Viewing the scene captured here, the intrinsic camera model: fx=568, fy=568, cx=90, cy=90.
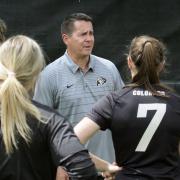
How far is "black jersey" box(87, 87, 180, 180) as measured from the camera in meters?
2.62

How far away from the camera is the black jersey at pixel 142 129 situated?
8.59 ft

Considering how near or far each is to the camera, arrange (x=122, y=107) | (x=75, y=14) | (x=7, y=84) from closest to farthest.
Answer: (x=7, y=84) < (x=122, y=107) < (x=75, y=14)

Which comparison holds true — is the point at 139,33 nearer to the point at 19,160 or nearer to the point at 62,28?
the point at 62,28

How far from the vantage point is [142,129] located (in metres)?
2.61

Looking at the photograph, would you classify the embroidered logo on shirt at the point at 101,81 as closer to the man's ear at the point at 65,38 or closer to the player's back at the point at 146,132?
the man's ear at the point at 65,38

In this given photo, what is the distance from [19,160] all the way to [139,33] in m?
2.21

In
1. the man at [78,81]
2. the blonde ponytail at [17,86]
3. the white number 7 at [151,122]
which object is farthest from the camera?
the man at [78,81]

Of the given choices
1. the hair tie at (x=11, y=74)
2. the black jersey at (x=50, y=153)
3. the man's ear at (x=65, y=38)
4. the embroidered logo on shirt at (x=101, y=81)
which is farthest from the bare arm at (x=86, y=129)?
the man's ear at (x=65, y=38)

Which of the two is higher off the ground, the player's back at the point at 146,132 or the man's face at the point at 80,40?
the man's face at the point at 80,40

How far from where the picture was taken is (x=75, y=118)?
3455 millimetres

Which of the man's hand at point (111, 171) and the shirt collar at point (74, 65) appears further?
the shirt collar at point (74, 65)

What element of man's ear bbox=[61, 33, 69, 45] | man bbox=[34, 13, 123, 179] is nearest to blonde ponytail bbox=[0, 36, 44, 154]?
man bbox=[34, 13, 123, 179]

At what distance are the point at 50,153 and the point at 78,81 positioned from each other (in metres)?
1.50

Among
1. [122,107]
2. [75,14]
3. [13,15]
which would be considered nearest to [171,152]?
[122,107]
